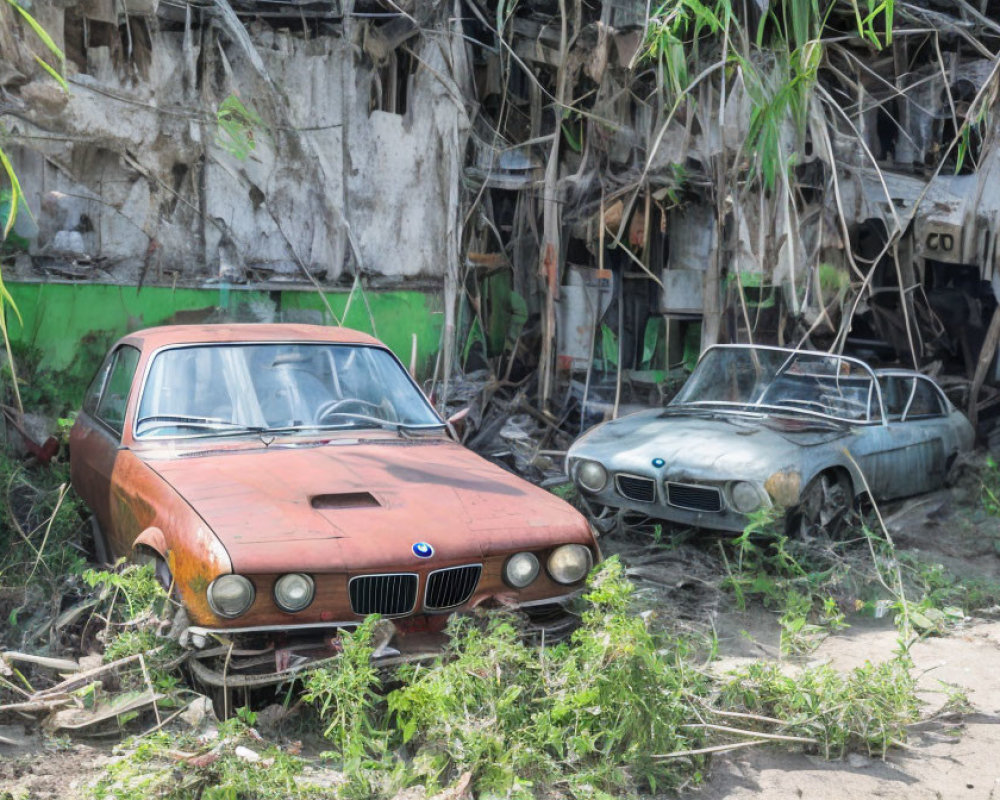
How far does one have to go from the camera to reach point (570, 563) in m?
4.44

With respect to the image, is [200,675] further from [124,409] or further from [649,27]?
[649,27]

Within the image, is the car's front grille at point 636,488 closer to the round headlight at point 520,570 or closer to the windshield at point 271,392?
the windshield at point 271,392

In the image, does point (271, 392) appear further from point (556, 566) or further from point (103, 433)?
point (556, 566)

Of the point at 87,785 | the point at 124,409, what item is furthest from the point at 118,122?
the point at 87,785

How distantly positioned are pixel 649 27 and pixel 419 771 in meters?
6.12

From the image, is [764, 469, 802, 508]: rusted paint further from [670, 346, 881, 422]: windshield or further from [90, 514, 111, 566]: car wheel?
[90, 514, 111, 566]: car wheel

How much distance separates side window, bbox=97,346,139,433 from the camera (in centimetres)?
542

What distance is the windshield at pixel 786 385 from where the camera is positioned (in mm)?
7645

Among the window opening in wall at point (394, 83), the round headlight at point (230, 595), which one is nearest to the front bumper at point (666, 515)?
the round headlight at point (230, 595)

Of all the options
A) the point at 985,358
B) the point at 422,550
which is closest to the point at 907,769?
the point at 422,550

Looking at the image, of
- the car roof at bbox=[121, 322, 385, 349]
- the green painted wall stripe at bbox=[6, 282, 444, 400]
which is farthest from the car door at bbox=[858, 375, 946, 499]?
the green painted wall stripe at bbox=[6, 282, 444, 400]

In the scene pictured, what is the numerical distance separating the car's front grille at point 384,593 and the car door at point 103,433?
68.7 inches

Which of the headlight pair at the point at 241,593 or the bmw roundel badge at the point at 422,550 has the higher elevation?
the bmw roundel badge at the point at 422,550

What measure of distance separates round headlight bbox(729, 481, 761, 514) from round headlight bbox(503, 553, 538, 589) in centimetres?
258
